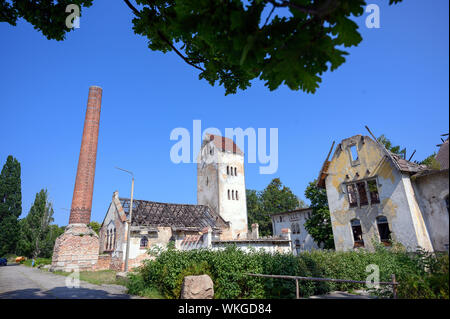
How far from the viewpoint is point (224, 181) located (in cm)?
3828

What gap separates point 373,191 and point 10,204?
6310 cm

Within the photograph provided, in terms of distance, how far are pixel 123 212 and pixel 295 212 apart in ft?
83.6

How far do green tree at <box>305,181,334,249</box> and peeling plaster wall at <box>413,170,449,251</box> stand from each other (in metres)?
22.7

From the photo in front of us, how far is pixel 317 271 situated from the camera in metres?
12.8

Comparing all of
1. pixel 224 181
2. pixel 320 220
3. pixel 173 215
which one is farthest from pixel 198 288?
pixel 224 181

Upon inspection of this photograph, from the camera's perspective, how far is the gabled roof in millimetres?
40281

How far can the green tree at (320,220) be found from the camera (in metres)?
23.6

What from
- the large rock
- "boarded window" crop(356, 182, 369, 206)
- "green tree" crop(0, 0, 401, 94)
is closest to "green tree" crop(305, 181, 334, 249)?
"boarded window" crop(356, 182, 369, 206)

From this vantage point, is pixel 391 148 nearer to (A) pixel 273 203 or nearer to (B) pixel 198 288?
(B) pixel 198 288

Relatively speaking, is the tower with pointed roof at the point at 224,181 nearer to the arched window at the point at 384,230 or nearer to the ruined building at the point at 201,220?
the ruined building at the point at 201,220
